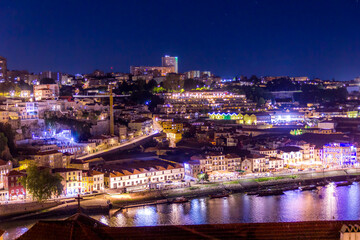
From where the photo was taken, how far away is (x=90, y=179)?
10.7 meters

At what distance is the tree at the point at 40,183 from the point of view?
30.7 ft

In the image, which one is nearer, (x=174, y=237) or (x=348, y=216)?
(x=174, y=237)

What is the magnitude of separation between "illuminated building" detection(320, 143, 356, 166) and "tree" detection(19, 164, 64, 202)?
8.97m

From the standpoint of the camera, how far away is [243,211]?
9.56m

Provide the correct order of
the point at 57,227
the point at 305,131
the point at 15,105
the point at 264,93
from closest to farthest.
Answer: the point at 57,227 < the point at 15,105 < the point at 305,131 < the point at 264,93

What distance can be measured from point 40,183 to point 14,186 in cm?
70

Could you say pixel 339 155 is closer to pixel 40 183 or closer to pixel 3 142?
pixel 40 183

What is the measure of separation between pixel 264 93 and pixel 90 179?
66.3 feet

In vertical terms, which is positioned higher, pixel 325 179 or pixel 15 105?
pixel 15 105

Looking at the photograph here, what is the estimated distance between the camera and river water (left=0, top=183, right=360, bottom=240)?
28.7 ft

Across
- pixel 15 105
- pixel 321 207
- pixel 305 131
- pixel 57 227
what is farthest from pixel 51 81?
pixel 57 227

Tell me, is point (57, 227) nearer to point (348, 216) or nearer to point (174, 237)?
point (174, 237)

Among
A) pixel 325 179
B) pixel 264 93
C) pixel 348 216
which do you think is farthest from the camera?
pixel 264 93

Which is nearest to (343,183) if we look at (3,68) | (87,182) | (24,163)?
(87,182)
